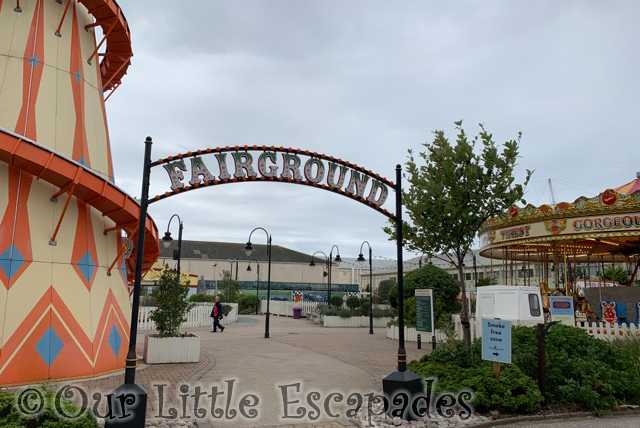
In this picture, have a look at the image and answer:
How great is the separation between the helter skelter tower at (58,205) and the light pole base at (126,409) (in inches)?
184

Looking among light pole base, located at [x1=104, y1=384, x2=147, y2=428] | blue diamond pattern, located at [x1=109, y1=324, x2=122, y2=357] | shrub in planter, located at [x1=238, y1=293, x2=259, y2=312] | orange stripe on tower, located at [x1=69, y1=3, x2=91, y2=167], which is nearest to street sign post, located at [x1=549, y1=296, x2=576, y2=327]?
blue diamond pattern, located at [x1=109, y1=324, x2=122, y2=357]

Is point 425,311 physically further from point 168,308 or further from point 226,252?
point 226,252

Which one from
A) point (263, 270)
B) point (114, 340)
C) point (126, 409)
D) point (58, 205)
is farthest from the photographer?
point (263, 270)

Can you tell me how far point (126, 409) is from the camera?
664 centimetres

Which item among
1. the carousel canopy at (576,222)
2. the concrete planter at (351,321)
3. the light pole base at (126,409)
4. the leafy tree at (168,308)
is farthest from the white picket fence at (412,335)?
the light pole base at (126,409)

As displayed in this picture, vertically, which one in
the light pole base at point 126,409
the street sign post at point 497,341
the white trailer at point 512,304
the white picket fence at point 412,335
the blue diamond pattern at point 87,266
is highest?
the blue diamond pattern at point 87,266

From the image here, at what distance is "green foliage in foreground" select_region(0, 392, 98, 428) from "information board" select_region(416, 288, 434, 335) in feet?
35.6

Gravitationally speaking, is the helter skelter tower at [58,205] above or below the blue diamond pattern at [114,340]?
above

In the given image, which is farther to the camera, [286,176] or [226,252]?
[226,252]

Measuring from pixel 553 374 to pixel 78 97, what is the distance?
13213 mm

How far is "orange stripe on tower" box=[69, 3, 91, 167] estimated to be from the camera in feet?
40.4

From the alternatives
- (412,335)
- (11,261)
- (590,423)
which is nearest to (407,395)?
(590,423)

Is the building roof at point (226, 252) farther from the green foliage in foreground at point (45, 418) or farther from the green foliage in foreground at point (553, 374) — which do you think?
the green foliage in foreground at point (45, 418)

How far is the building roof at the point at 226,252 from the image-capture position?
7538 cm
